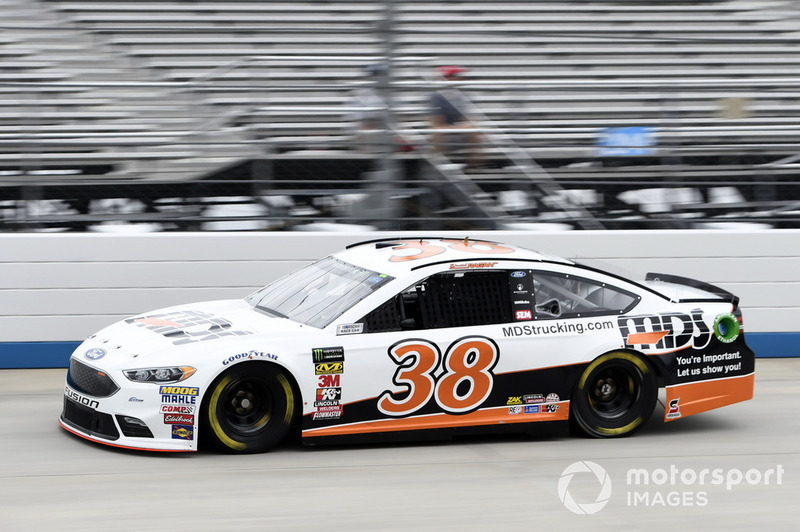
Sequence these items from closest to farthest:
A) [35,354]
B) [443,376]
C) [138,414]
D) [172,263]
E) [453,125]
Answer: [138,414] < [443,376] < [35,354] < [172,263] < [453,125]

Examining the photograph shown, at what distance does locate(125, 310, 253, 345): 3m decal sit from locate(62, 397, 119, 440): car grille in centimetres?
60

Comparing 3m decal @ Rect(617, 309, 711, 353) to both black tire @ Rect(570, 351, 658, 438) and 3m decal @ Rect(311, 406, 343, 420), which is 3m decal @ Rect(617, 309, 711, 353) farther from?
3m decal @ Rect(311, 406, 343, 420)

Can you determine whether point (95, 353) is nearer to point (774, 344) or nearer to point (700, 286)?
point (700, 286)

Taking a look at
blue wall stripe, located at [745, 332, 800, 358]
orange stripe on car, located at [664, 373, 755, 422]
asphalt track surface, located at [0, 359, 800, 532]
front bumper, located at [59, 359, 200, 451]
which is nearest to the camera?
asphalt track surface, located at [0, 359, 800, 532]

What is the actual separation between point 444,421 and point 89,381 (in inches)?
85.5

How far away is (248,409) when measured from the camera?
237 inches

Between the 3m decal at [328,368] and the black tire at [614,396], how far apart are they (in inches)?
62.9

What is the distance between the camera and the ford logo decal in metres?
6.06

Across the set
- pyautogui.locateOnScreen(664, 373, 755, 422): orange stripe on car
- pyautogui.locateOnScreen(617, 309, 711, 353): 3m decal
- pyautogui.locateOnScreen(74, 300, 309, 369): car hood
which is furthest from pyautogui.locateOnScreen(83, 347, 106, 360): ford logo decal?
pyautogui.locateOnScreen(664, 373, 755, 422): orange stripe on car

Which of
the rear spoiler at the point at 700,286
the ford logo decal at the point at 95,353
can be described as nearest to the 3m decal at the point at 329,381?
the ford logo decal at the point at 95,353

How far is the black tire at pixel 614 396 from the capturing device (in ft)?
21.5

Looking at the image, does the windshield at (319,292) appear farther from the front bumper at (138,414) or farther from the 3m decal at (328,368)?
the front bumper at (138,414)

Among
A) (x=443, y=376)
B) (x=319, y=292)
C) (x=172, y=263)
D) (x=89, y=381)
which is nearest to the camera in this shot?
(x=89, y=381)

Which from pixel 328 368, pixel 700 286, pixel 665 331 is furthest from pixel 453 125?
pixel 328 368
